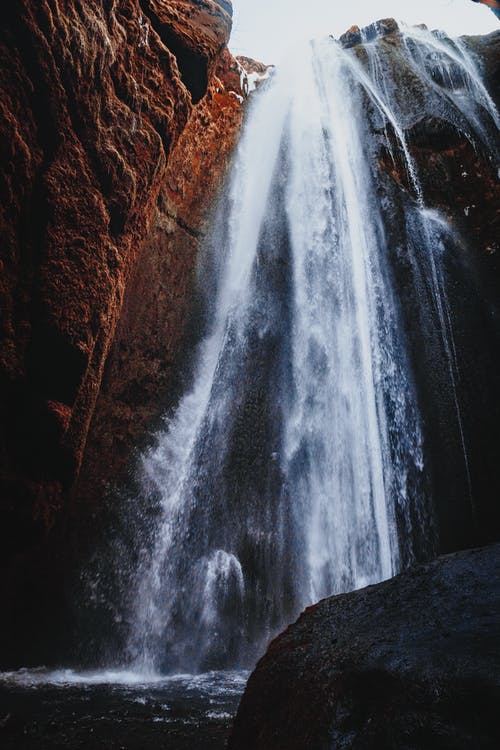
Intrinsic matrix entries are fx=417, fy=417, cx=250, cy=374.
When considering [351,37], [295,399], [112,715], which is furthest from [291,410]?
[351,37]

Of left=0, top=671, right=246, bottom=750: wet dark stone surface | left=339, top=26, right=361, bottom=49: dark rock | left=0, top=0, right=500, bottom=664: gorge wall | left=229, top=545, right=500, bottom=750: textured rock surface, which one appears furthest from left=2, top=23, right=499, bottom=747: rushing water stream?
left=339, top=26, right=361, bottom=49: dark rock

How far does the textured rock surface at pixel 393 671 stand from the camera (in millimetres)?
1407

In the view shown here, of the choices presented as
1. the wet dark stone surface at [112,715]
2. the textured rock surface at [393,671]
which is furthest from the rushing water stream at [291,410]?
the textured rock surface at [393,671]

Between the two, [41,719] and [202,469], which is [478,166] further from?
[41,719]

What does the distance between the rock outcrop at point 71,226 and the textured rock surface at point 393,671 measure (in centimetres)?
386

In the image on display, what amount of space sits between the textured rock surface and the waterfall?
19.2 ft

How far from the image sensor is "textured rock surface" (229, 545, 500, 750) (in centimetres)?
141

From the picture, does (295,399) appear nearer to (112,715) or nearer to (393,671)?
(112,715)

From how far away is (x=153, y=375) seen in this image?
8703 mm

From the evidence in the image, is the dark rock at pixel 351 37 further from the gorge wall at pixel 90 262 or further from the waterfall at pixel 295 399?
the gorge wall at pixel 90 262

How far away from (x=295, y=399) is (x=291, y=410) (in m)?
0.29

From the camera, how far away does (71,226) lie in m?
5.06

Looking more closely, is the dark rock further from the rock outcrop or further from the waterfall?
the rock outcrop

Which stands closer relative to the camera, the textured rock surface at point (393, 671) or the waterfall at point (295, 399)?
the textured rock surface at point (393, 671)
